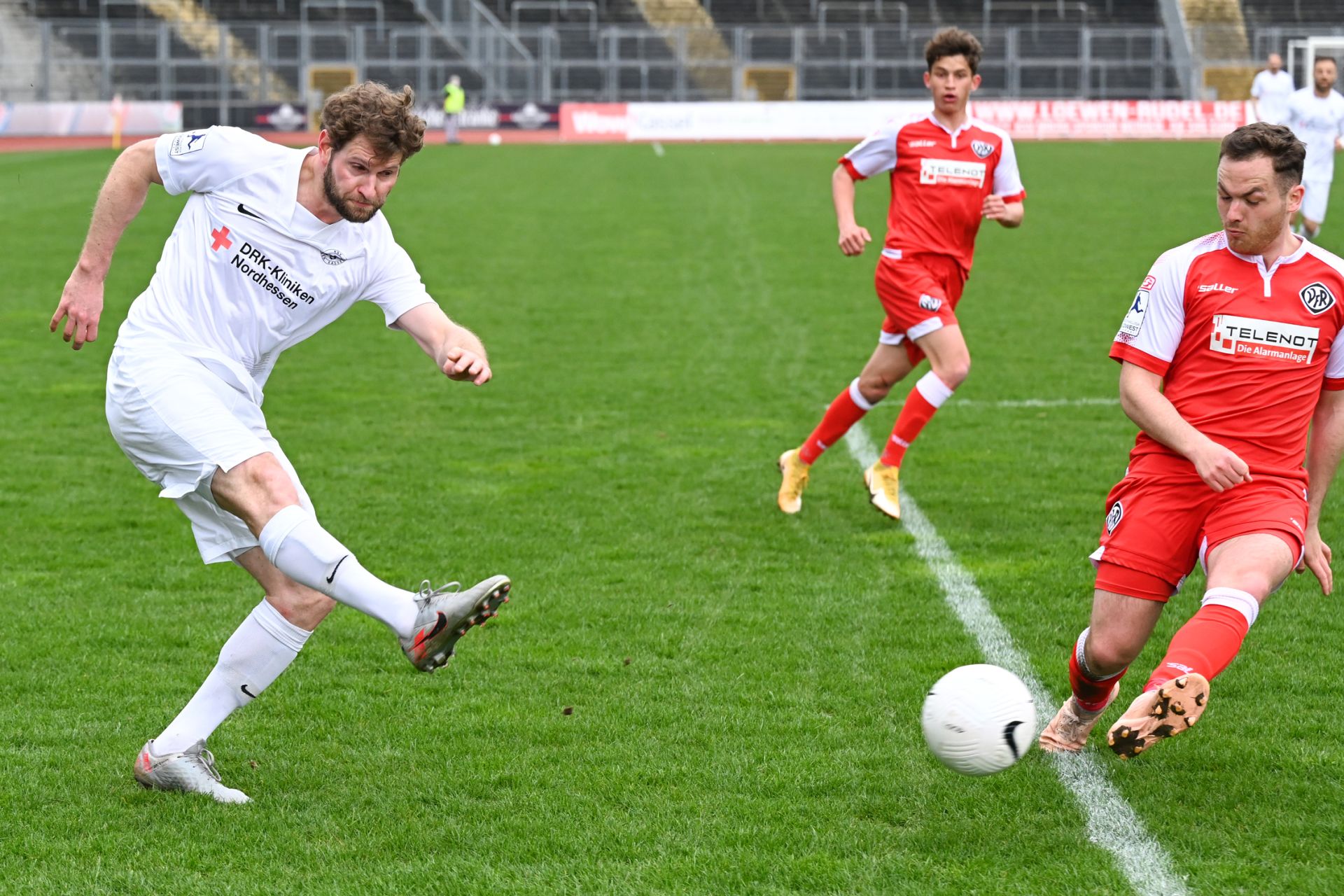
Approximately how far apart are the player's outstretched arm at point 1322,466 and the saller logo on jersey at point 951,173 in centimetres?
340

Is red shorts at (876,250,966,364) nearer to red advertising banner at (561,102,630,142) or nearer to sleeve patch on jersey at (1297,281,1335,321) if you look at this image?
sleeve patch on jersey at (1297,281,1335,321)

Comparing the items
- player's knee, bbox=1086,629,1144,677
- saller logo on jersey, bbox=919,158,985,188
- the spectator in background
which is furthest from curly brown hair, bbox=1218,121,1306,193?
the spectator in background

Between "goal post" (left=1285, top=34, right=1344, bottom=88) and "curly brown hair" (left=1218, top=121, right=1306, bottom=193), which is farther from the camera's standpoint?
"goal post" (left=1285, top=34, right=1344, bottom=88)

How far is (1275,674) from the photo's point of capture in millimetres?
5215

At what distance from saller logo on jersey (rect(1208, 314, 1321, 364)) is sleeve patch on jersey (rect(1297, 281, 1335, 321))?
0.06m

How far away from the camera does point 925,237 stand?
7.48 m

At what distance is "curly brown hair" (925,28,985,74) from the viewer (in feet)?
23.6

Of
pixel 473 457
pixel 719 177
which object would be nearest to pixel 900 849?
pixel 473 457

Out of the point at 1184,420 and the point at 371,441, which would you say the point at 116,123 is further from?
the point at 1184,420

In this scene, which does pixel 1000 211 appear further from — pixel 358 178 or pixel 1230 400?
pixel 358 178

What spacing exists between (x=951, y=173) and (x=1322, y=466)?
357cm

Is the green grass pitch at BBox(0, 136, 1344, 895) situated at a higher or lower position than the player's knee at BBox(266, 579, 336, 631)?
lower

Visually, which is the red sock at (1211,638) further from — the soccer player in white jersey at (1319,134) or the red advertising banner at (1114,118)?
the red advertising banner at (1114,118)

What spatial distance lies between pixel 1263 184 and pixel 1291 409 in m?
0.65
